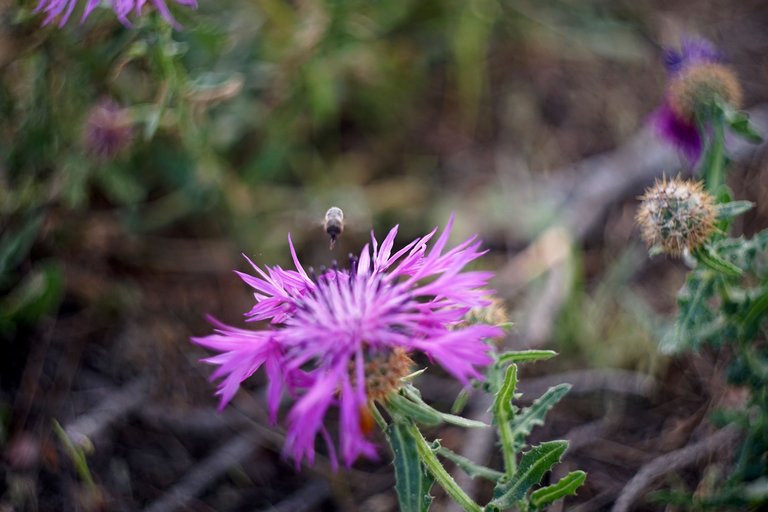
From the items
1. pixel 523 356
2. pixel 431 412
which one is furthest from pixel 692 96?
pixel 431 412

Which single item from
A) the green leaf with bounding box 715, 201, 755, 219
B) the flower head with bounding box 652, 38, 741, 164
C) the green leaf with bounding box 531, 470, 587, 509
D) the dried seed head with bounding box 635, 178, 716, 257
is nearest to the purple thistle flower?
the green leaf with bounding box 531, 470, 587, 509

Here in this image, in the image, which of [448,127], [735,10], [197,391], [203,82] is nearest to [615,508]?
[197,391]

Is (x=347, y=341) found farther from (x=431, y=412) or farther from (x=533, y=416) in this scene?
(x=533, y=416)

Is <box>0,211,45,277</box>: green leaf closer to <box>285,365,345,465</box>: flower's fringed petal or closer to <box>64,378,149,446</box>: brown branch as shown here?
<box>64,378,149,446</box>: brown branch

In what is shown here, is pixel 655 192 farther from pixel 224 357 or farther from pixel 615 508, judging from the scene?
pixel 224 357

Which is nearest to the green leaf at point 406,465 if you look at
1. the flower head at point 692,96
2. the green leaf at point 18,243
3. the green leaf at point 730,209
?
the green leaf at point 730,209
